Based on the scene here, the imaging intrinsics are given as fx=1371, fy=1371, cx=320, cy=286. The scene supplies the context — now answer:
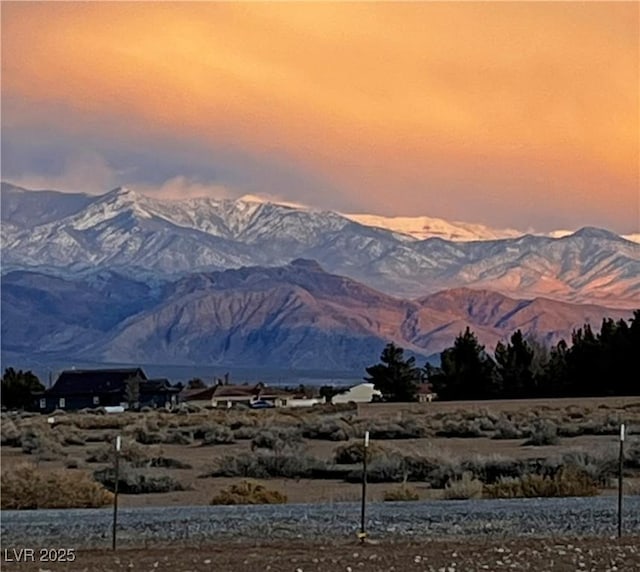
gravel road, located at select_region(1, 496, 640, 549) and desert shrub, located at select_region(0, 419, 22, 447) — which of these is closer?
gravel road, located at select_region(1, 496, 640, 549)

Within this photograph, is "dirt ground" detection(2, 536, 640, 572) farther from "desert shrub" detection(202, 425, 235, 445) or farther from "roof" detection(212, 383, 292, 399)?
"roof" detection(212, 383, 292, 399)

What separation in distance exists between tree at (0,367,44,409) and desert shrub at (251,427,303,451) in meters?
50.6

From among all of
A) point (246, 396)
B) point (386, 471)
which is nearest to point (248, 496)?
point (386, 471)

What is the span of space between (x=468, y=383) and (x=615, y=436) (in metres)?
35.9

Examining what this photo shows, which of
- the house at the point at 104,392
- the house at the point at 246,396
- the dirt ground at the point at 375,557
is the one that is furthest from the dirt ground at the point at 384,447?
the house at the point at 104,392

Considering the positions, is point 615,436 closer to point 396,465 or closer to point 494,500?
point 396,465

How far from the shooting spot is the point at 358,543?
1833 centimetres

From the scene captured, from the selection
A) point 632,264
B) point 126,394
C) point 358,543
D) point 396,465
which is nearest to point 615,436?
point 396,465

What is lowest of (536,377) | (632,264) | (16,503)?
(16,503)

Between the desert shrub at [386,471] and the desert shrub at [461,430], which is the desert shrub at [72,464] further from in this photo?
the desert shrub at [461,430]

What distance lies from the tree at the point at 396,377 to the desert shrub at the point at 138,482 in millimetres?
51910

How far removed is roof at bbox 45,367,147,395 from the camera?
371ft

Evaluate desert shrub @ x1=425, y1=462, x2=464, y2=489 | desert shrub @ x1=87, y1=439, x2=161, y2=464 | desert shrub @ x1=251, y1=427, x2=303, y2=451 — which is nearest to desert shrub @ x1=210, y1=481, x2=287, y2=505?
desert shrub @ x1=425, y1=462, x2=464, y2=489

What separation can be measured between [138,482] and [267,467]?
439 centimetres
